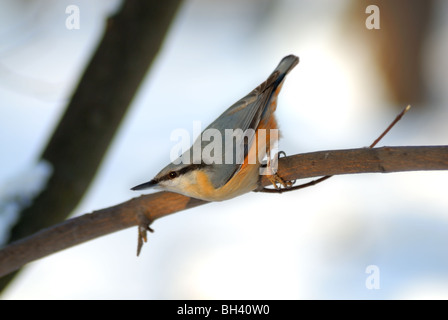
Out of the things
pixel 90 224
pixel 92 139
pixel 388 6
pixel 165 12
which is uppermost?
pixel 388 6

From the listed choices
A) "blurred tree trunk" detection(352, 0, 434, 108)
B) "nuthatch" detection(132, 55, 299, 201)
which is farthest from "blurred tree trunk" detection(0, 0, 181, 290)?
"blurred tree trunk" detection(352, 0, 434, 108)

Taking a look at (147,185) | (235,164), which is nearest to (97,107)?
(147,185)

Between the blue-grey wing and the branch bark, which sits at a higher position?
the blue-grey wing

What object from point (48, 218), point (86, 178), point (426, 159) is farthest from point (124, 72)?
point (426, 159)

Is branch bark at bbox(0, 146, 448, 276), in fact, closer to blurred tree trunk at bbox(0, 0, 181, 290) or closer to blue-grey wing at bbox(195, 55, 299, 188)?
blue-grey wing at bbox(195, 55, 299, 188)

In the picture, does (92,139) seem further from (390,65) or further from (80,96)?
(390,65)

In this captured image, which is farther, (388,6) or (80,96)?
(388,6)
